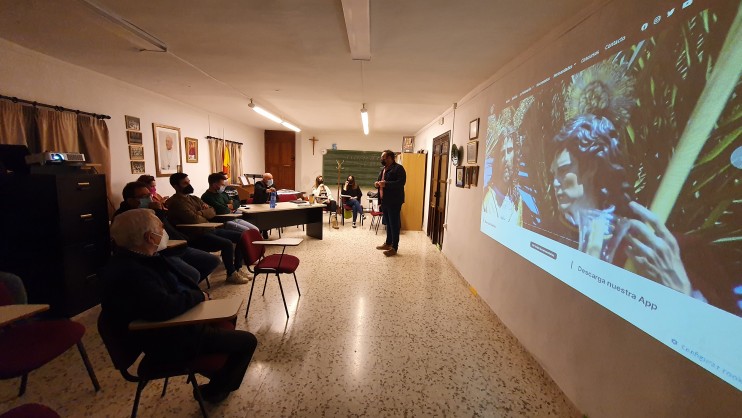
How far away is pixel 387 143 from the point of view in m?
9.59

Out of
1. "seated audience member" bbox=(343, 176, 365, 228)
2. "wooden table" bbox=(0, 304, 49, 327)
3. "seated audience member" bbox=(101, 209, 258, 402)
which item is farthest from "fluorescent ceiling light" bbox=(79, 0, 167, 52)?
"seated audience member" bbox=(343, 176, 365, 228)

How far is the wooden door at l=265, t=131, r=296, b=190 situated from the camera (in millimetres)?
9570

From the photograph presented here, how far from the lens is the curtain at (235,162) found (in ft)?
24.8

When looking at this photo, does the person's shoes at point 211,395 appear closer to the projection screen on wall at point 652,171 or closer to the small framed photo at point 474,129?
the projection screen on wall at point 652,171

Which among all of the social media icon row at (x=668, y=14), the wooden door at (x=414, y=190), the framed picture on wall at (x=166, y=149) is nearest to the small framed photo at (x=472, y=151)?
the social media icon row at (x=668, y=14)

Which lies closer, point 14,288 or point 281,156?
point 14,288

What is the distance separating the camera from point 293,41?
2.63 meters

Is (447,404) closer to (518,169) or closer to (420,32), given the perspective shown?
(518,169)

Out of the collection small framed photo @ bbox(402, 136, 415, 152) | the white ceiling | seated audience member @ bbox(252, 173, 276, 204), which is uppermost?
the white ceiling

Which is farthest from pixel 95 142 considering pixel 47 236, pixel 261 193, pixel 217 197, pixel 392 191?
pixel 392 191

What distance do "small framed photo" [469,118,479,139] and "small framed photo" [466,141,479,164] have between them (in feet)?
0.28

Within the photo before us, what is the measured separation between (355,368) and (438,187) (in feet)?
14.0

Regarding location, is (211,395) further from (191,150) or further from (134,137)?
(191,150)

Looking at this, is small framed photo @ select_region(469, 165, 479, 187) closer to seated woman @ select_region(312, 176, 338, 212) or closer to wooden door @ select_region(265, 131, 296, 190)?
seated woman @ select_region(312, 176, 338, 212)
